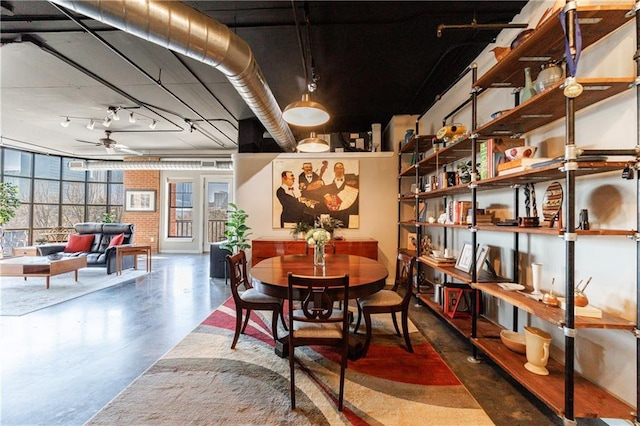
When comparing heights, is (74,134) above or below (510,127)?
above

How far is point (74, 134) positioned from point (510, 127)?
27.3ft

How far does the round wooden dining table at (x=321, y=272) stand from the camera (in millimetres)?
1927

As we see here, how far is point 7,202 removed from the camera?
6.37 meters

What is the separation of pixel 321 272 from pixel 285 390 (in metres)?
0.89

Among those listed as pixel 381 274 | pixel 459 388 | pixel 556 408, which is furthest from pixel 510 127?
pixel 459 388

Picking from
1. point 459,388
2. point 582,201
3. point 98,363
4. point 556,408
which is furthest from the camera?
point 98,363

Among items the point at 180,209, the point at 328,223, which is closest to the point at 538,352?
the point at 328,223

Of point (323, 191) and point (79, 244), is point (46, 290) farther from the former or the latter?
point (323, 191)

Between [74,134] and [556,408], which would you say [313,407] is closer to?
[556,408]

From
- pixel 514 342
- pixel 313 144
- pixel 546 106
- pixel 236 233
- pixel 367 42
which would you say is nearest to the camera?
pixel 546 106

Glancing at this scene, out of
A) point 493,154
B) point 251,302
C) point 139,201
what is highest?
point 493,154

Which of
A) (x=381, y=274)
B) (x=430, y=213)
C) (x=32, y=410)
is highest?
(x=430, y=213)

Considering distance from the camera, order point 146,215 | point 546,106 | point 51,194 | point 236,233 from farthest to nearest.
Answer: point 146,215 → point 51,194 → point 236,233 → point 546,106

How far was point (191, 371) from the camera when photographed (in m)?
2.08
